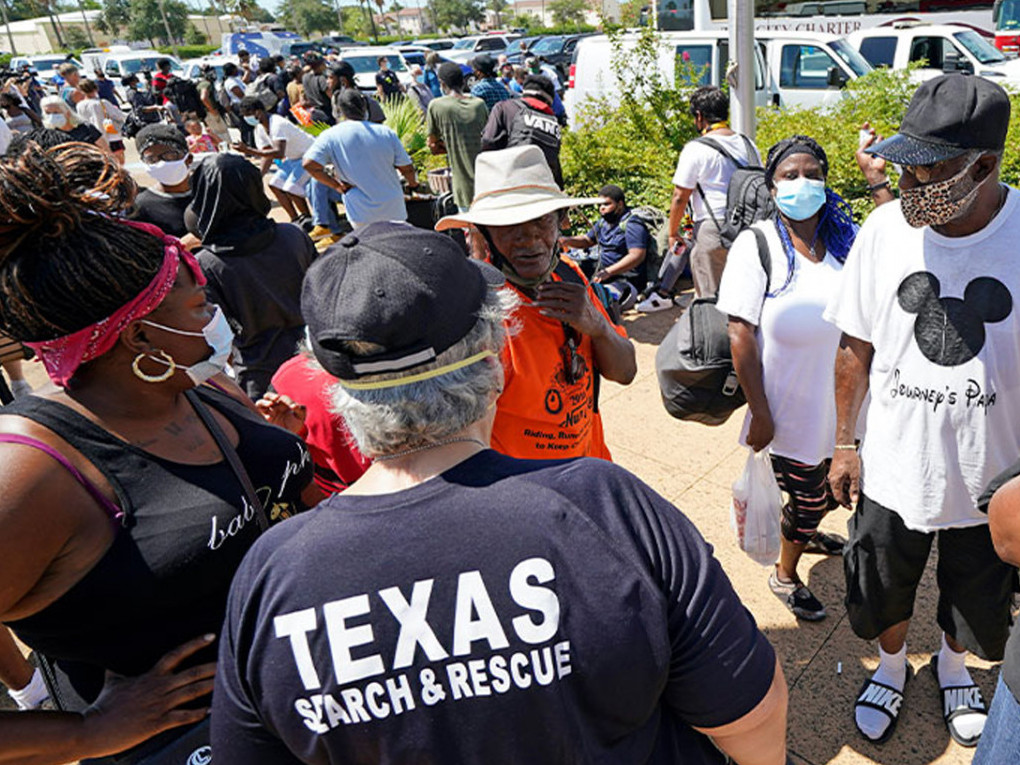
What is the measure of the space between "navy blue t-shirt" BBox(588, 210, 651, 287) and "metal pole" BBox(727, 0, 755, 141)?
3.68 feet

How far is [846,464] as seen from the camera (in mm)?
2514

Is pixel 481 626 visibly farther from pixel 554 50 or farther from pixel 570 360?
pixel 554 50

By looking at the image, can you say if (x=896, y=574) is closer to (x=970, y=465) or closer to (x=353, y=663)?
(x=970, y=465)

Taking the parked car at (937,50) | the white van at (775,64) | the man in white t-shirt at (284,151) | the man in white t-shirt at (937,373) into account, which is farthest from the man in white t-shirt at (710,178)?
the parked car at (937,50)

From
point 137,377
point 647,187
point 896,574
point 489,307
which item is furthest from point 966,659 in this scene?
point 647,187

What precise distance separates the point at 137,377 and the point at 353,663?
951 mm

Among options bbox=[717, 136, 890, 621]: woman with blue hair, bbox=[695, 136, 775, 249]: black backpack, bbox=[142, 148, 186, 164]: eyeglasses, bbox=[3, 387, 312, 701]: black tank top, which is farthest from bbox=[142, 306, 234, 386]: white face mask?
bbox=[142, 148, 186, 164]: eyeglasses

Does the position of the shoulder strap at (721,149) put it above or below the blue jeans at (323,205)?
above

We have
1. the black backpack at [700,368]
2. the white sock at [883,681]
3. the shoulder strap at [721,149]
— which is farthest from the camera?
the shoulder strap at [721,149]

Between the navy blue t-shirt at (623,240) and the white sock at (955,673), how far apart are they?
407 centimetres

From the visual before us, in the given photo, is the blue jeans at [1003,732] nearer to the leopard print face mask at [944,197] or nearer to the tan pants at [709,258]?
the leopard print face mask at [944,197]

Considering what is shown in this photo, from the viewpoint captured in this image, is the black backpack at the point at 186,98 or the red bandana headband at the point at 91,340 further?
the black backpack at the point at 186,98

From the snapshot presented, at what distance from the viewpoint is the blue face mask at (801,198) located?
8.87 ft

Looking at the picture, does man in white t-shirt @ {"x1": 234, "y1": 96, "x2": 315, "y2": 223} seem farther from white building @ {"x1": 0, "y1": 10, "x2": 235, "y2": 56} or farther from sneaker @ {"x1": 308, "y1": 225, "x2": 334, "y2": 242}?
white building @ {"x1": 0, "y1": 10, "x2": 235, "y2": 56}
